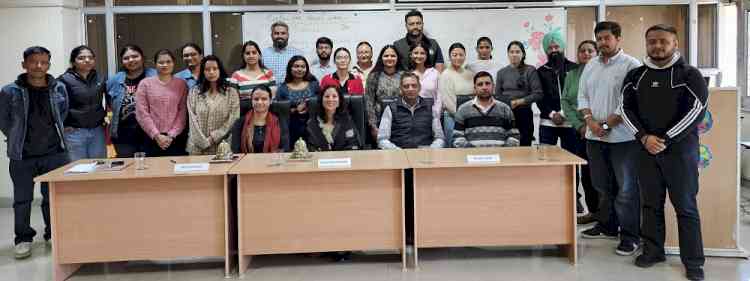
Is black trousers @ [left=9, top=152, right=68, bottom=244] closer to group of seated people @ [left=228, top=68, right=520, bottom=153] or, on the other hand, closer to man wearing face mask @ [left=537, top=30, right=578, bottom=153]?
group of seated people @ [left=228, top=68, right=520, bottom=153]

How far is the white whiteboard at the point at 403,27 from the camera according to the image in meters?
6.27

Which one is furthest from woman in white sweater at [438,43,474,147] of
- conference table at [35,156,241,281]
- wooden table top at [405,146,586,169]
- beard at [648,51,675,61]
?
conference table at [35,156,241,281]

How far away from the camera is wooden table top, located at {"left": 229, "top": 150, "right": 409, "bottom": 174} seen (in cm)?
357

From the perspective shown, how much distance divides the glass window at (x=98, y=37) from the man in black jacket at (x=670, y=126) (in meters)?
4.92

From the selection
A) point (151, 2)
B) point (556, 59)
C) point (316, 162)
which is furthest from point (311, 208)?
point (151, 2)

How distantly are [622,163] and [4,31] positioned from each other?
5.15 meters

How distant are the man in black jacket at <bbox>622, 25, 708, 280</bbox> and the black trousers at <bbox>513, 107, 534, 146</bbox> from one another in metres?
1.48

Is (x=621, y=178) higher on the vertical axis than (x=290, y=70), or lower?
lower

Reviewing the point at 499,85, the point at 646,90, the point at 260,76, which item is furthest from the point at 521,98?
the point at 260,76

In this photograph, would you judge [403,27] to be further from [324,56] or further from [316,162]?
[316,162]

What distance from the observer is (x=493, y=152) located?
Result: 403cm

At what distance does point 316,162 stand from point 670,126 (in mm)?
1888

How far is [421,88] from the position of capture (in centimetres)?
491

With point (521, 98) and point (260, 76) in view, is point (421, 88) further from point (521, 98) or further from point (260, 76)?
point (260, 76)
